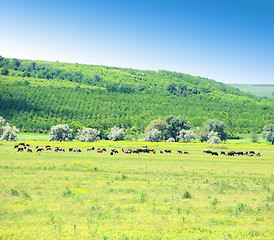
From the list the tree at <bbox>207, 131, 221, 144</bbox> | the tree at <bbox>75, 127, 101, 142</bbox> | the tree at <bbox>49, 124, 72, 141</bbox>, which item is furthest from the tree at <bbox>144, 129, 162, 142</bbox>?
the tree at <bbox>49, 124, 72, 141</bbox>

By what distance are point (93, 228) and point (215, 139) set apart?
119 m

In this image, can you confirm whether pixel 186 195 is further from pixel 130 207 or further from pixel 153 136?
pixel 153 136

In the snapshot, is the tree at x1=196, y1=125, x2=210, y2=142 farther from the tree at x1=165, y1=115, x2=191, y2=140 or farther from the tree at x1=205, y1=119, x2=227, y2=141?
the tree at x1=165, y1=115, x2=191, y2=140

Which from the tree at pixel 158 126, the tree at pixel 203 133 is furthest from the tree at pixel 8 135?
the tree at pixel 203 133

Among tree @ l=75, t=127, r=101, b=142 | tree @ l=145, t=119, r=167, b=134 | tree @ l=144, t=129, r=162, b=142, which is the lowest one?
tree @ l=75, t=127, r=101, b=142

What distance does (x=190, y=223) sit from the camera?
2052 centimetres

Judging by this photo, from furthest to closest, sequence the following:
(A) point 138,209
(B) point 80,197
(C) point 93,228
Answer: (B) point 80,197 < (A) point 138,209 < (C) point 93,228

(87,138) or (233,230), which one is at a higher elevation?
(233,230)

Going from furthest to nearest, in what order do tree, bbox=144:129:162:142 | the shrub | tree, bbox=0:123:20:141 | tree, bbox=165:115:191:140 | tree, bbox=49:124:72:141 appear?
tree, bbox=165:115:191:140, tree, bbox=144:129:162:142, tree, bbox=49:124:72:141, tree, bbox=0:123:20:141, the shrub

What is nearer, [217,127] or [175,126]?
[175,126]

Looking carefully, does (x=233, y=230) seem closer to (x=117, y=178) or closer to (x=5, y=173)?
Answer: (x=117, y=178)

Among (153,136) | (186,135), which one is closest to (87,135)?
(153,136)

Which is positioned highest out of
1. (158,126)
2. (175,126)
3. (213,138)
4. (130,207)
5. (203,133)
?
(175,126)

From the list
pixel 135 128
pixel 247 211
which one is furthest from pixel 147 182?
pixel 135 128
